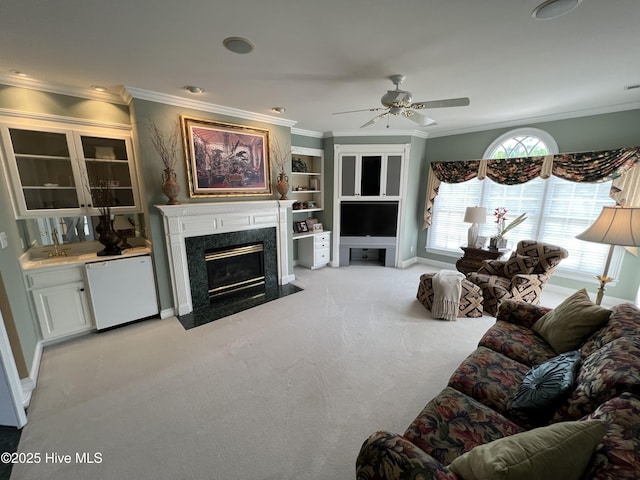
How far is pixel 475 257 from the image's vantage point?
424cm

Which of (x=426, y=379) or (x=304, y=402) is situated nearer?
(x=304, y=402)

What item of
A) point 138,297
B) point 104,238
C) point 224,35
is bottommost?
point 138,297

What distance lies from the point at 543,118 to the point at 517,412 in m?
4.35

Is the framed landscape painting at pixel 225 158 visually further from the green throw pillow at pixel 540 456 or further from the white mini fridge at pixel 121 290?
the green throw pillow at pixel 540 456

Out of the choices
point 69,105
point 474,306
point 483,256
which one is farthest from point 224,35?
point 483,256

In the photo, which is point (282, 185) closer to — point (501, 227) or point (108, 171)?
point (108, 171)

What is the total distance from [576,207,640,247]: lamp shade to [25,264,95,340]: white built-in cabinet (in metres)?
5.05

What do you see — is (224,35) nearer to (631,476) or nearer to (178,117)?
(178,117)

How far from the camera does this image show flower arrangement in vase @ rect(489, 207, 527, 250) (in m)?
4.14

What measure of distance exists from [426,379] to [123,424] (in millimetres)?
2404

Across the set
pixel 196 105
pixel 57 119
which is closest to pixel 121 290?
pixel 57 119

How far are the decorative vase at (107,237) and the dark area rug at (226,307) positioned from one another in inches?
43.9

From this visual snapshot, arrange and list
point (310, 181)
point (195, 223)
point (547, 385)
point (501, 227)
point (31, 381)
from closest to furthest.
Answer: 1. point (547, 385)
2. point (31, 381)
3. point (195, 223)
4. point (501, 227)
5. point (310, 181)

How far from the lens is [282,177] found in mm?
4090
